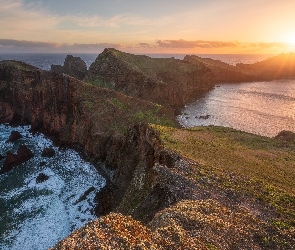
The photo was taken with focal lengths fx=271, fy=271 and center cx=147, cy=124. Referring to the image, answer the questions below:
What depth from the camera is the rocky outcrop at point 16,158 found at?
174 ft

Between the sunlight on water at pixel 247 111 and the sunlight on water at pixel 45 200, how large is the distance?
3536 centimetres

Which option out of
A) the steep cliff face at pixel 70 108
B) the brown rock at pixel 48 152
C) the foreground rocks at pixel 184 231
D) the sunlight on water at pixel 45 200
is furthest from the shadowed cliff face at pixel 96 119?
the foreground rocks at pixel 184 231

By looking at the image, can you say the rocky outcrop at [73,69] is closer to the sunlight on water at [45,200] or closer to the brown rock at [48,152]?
the sunlight on water at [45,200]

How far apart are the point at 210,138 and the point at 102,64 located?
72872 mm

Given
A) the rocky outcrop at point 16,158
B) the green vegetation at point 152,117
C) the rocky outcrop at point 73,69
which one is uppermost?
the rocky outcrop at point 73,69

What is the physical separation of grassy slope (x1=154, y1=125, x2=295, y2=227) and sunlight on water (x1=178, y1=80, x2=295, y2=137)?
85.7ft

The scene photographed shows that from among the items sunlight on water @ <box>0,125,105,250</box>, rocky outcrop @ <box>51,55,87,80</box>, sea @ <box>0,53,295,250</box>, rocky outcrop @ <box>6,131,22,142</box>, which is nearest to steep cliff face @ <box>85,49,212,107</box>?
sea @ <box>0,53,295,250</box>

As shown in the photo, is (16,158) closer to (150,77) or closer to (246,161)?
(246,161)

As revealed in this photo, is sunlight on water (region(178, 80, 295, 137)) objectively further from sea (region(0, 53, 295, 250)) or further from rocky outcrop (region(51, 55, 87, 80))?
rocky outcrop (region(51, 55, 87, 80))

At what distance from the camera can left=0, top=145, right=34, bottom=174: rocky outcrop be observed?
53.0m

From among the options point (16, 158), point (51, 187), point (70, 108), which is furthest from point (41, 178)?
point (70, 108)

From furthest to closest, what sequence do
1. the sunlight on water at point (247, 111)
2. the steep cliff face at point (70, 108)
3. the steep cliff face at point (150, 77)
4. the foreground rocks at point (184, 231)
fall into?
the steep cliff face at point (150, 77)
the sunlight on water at point (247, 111)
the steep cliff face at point (70, 108)
the foreground rocks at point (184, 231)

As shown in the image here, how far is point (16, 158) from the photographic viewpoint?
2173 inches

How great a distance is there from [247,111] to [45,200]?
70.3 metres
